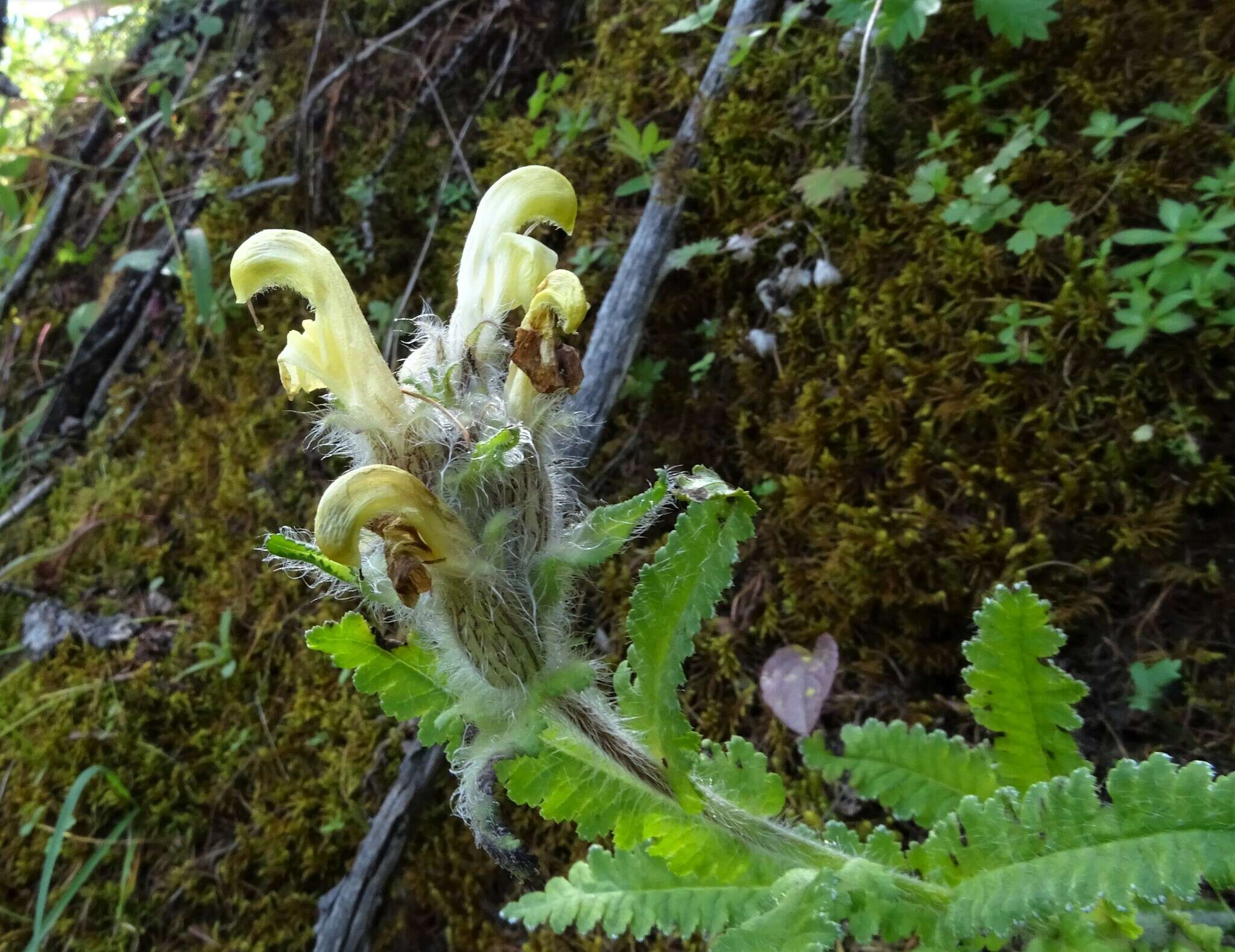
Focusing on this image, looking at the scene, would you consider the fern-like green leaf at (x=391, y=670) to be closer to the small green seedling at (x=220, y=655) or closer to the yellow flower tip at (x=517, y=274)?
the yellow flower tip at (x=517, y=274)

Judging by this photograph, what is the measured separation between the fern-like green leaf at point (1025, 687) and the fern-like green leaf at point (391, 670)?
0.87m

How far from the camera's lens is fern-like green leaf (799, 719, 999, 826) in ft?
4.70

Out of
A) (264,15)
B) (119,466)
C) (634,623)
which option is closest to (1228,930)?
(634,623)

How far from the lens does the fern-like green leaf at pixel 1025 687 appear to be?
1.30m

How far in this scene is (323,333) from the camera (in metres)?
1.05

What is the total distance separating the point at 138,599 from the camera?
2.95 metres

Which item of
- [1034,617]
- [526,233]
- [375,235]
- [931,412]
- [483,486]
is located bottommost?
[1034,617]

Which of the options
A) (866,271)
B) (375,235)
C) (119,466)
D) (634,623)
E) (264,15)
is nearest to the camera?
(634,623)

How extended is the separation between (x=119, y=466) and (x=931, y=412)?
10.1 feet

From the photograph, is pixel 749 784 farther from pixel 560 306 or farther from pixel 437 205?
pixel 437 205

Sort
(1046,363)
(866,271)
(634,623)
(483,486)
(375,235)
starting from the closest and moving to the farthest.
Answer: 1. (483,486)
2. (634,623)
3. (1046,363)
4. (866,271)
5. (375,235)

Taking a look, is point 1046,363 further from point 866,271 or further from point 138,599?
point 138,599

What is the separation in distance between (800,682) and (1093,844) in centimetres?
80

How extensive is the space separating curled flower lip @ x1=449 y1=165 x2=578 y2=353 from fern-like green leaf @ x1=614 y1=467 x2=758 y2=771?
0.35 meters
